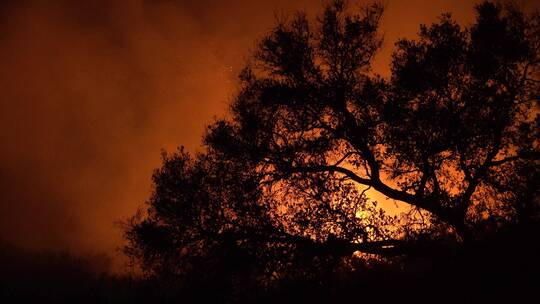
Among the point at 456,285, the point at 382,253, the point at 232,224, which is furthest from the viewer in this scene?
the point at 456,285

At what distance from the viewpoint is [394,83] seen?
54.1 feet

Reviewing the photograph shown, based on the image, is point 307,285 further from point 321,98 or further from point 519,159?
point 519,159

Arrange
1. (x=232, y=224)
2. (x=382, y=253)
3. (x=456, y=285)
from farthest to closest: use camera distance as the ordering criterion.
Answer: (x=456, y=285), (x=232, y=224), (x=382, y=253)

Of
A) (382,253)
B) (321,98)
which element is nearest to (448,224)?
(382,253)

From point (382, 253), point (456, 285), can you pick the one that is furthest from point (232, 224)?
point (456, 285)

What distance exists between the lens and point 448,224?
16.5m

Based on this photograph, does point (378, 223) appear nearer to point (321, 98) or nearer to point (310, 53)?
point (321, 98)

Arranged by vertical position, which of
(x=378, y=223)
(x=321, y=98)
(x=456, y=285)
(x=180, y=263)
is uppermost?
(x=321, y=98)

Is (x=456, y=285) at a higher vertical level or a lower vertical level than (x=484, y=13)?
lower

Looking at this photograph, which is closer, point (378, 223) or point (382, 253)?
point (382, 253)

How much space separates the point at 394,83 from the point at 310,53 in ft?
11.9

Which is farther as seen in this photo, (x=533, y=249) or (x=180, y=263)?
(x=180, y=263)

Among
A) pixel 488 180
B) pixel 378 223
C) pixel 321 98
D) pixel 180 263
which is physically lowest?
pixel 180 263

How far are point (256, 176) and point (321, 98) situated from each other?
4.06 m
